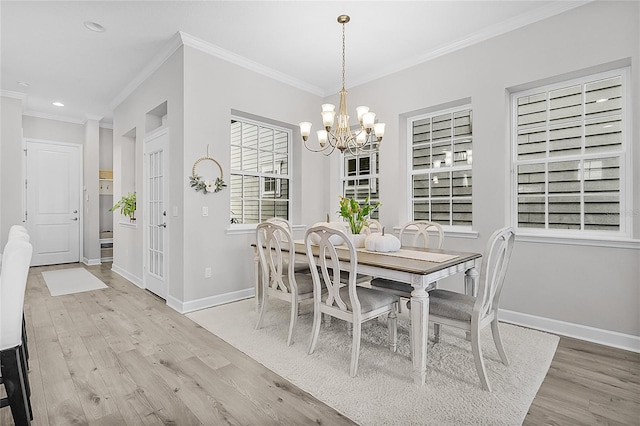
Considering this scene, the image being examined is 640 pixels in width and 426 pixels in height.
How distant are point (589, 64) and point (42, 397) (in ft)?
15.1

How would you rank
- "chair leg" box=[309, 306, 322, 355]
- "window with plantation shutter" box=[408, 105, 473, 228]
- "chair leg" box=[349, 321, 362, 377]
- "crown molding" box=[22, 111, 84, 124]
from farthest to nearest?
"crown molding" box=[22, 111, 84, 124] → "window with plantation shutter" box=[408, 105, 473, 228] → "chair leg" box=[309, 306, 322, 355] → "chair leg" box=[349, 321, 362, 377]

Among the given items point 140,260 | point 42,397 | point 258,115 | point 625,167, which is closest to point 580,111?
point 625,167

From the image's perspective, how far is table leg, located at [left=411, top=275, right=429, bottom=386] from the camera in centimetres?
201

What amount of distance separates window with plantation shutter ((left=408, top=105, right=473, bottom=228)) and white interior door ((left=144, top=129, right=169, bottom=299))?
307 centimetres

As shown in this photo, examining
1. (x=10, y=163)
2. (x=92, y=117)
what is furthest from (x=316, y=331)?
(x=92, y=117)

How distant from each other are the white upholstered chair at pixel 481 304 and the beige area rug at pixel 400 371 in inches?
6.4

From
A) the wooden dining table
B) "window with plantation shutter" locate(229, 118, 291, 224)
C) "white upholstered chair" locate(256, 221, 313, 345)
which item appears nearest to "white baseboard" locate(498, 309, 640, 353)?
the wooden dining table

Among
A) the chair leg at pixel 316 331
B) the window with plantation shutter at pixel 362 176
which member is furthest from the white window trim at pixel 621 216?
the chair leg at pixel 316 331

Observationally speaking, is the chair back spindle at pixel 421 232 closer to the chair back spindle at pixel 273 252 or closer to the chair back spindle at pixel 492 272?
the chair back spindle at pixel 492 272

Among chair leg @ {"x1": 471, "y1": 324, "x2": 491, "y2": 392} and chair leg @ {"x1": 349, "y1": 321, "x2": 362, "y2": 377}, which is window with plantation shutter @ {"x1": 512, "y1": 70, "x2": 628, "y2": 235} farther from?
chair leg @ {"x1": 349, "y1": 321, "x2": 362, "y2": 377}

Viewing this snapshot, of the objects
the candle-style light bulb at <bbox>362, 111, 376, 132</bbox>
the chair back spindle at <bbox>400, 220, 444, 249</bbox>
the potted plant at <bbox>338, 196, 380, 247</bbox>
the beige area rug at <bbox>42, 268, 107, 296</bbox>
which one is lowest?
the beige area rug at <bbox>42, 268, 107, 296</bbox>

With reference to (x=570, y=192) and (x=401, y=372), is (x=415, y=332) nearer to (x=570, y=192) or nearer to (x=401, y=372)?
(x=401, y=372)

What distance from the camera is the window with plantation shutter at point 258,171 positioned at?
4352 millimetres

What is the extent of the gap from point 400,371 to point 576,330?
1778mm
